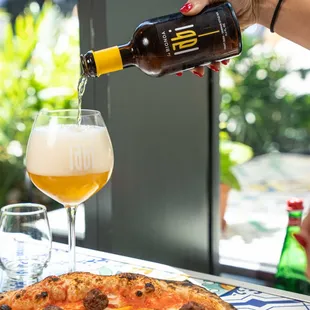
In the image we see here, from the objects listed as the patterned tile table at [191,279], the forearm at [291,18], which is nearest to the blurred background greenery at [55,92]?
the forearm at [291,18]

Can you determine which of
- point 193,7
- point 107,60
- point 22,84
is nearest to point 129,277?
point 107,60

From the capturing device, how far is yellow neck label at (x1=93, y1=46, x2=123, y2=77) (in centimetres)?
104

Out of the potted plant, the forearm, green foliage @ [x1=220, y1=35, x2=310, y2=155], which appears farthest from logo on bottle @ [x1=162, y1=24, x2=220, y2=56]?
green foliage @ [x1=220, y1=35, x2=310, y2=155]

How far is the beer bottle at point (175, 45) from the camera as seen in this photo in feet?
3.47

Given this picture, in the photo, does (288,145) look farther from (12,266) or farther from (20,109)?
(12,266)

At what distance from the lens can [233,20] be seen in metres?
1.12

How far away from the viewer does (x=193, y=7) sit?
108 centimetres

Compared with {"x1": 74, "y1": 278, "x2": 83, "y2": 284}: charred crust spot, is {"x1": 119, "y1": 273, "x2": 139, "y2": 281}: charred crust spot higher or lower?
higher

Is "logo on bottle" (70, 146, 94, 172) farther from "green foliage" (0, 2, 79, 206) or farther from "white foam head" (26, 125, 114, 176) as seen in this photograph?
"green foliage" (0, 2, 79, 206)

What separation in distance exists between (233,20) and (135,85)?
71 centimetres

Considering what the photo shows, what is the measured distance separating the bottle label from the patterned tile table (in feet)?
1.45

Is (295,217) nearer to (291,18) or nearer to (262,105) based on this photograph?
(291,18)

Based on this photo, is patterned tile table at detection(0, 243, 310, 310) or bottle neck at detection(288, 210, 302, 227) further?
bottle neck at detection(288, 210, 302, 227)

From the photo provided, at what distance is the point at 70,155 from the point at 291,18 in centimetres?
62
